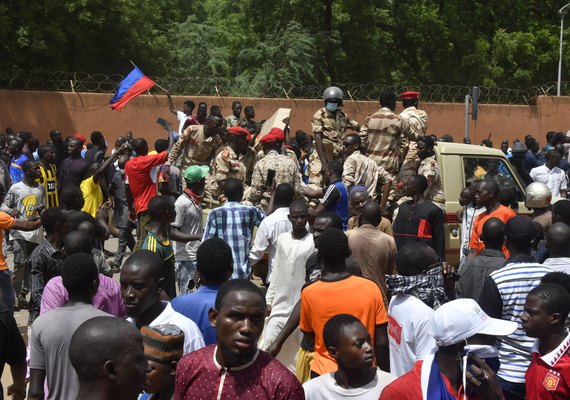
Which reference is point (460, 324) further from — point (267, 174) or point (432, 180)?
point (432, 180)

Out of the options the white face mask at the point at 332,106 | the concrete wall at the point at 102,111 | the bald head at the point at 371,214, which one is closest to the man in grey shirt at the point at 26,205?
the white face mask at the point at 332,106

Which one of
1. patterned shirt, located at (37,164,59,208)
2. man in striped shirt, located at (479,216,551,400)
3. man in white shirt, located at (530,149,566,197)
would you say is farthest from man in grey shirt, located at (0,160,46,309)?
man in white shirt, located at (530,149,566,197)

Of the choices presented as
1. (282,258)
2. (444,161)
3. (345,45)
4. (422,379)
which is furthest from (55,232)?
(345,45)

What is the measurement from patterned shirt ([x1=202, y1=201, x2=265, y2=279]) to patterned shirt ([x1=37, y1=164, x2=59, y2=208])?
3.94 m

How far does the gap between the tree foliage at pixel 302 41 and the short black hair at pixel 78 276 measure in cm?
1960

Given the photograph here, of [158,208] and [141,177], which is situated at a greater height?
[158,208]

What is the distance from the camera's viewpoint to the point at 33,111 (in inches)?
854

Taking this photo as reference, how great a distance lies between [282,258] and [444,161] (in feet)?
15.2

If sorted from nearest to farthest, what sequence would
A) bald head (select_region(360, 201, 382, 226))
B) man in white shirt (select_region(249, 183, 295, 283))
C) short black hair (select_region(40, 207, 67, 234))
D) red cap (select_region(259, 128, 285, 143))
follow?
short black hair (select_region(40, 207, 67, 234)) < bald head (select_region(360, 201, 382, 226)) < man in white shirt (select_region(249, 183, 295, 283)) < red cap (select_region(259, 128, 285, 143))

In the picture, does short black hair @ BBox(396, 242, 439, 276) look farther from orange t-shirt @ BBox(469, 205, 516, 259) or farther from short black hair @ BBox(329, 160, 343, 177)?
short black hair @ BBox(329, 160, 343, 177)

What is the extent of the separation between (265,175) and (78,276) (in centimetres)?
513

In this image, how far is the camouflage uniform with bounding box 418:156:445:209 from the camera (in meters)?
10.5

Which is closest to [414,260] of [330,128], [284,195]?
[284,195]

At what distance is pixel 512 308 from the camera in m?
5.57
